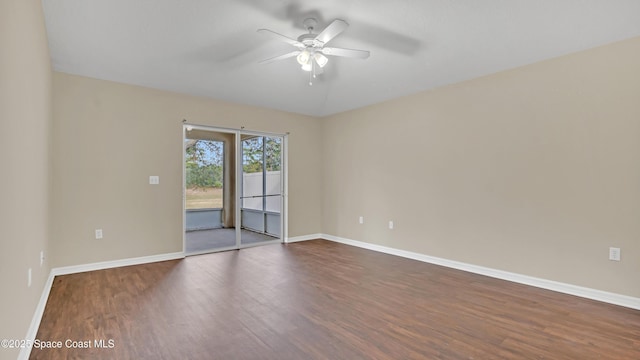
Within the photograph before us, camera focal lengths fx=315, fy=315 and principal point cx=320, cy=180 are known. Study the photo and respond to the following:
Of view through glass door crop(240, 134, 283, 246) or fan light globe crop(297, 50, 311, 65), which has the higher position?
fan light globe crop(297, 50, 311, 65)

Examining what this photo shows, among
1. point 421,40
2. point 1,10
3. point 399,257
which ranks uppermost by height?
point 421,40

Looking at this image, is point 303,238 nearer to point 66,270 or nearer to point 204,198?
point 204,198

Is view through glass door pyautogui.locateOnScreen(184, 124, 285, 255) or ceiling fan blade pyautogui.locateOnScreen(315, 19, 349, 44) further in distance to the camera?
view through glass door pyautogui.locateOnScreen(184, 124, 285, 255)

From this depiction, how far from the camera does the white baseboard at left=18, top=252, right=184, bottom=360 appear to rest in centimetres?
225

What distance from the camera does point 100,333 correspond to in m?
2.44

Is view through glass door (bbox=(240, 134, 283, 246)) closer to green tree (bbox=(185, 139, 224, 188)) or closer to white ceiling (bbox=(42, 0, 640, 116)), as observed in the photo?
green tree (bbox=(185, 139, 224, 188))

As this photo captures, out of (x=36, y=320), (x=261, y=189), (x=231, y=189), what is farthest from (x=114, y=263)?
(x=261, y=189)

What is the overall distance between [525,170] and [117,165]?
517 centimetres

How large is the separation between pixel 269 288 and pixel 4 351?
217 centimetres

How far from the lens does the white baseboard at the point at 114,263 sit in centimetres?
390

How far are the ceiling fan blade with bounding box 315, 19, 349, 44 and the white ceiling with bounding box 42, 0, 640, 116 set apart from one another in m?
0.27

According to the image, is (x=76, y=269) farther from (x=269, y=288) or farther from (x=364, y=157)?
(x=364, y=157)

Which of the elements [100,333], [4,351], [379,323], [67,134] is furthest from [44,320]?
[379,323]

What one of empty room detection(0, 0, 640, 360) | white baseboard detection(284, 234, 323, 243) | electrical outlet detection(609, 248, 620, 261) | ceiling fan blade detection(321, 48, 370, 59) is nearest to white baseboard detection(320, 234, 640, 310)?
empty room detection(0, 0, 640, 360)
